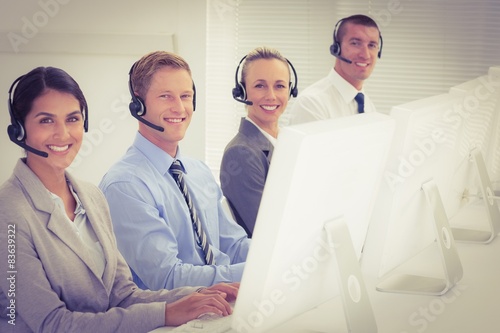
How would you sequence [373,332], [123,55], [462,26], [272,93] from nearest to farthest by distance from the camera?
1. [373,332]
2. [272,93]
3. [462,26]
4. [123,55]

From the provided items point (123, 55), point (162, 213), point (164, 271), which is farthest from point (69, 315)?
point (123, 55)

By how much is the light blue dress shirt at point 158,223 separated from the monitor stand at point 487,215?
0.83m

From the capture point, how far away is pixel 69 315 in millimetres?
1657

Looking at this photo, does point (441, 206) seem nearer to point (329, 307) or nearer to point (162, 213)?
point (329, 307)

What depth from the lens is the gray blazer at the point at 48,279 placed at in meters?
1.64

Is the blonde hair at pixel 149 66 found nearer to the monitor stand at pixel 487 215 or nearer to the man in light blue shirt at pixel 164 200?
the man in light blue shirt at pixel 164 200

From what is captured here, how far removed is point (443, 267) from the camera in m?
2.04

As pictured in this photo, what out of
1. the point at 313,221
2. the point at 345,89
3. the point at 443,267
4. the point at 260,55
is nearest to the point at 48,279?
the point at 313,221

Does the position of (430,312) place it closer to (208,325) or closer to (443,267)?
(443,267)

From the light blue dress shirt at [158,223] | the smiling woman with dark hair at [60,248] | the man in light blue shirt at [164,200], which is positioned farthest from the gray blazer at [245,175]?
the smiling woman with dark hair at [60,248]

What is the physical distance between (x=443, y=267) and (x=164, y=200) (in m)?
0.81

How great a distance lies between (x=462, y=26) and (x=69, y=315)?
9.88 feet

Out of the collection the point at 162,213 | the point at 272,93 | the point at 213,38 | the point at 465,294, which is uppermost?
the point at 213,38

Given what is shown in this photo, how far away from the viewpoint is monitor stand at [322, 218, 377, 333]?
5.01 ft
